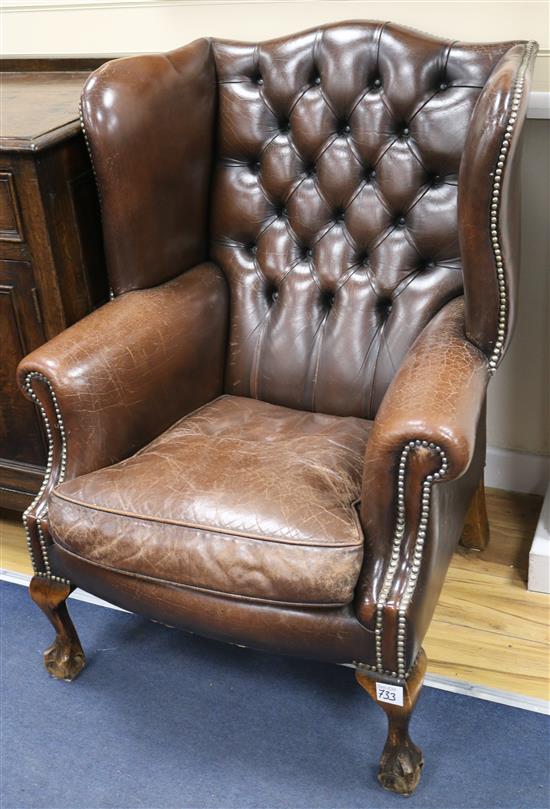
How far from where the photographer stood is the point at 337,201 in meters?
1.87

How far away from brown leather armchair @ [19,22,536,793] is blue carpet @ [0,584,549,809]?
0.27 feet

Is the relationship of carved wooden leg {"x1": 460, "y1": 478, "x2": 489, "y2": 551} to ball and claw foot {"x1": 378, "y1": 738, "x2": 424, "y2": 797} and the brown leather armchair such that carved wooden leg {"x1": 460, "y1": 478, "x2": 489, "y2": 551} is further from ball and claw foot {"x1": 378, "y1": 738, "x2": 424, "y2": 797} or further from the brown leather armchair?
ball and claw foot {"x1": 378, "y1": 738, "x2": 424, "y2": 797}

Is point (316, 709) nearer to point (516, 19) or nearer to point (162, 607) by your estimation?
point (162, 607)

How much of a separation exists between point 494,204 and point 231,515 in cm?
63

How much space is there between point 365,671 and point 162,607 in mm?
347

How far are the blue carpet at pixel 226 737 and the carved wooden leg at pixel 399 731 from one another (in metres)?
0.03

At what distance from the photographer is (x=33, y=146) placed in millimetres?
1695

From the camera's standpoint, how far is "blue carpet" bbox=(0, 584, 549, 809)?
1573 millimetres

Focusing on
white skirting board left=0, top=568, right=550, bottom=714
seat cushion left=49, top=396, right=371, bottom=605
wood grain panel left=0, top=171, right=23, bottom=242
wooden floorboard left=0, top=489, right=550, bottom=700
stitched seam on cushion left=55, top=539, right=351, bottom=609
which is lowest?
wooden floorboard left=0, top=489, right=550, bottom=700

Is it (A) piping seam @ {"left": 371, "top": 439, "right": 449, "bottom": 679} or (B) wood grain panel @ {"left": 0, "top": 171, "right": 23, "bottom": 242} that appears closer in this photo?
(A) piping seam @ {"left": 371, "top": 439, "right": 449, "bottom": 679}

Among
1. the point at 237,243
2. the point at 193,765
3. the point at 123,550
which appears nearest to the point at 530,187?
the point at 237,243

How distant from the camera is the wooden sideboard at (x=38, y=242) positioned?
175cm

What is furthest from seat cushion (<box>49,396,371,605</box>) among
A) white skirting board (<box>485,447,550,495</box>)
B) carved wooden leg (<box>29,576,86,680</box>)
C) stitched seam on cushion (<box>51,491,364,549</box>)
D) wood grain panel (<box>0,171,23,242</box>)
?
white skirting board (<box>485,447,550,495</box>)

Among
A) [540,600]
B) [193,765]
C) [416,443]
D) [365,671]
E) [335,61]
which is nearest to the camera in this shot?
[416,443]
